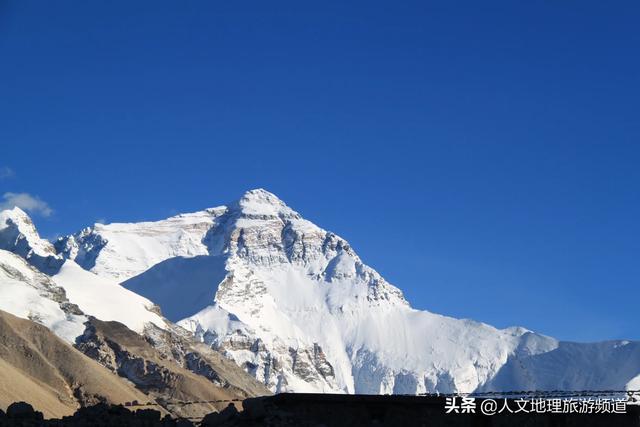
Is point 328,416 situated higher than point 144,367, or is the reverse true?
point 144,367

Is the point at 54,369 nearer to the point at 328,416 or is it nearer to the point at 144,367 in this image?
the point at 144,367

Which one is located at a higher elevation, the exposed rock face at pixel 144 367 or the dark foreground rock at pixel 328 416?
the exposed rock face at pixel 144 367

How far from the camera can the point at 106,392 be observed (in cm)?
14038

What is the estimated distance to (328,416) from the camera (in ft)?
82.2

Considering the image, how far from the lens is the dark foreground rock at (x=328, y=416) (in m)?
22.1

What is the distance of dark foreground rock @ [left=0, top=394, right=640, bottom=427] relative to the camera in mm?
22094

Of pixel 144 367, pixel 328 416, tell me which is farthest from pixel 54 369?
pixel 328 416

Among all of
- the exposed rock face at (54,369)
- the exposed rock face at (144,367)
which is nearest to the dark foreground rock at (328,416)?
the exposed rock face at (54,369)

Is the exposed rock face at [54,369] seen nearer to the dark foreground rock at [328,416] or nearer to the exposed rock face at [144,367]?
the exposed rock face at [144,367]

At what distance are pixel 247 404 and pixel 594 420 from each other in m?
8.40

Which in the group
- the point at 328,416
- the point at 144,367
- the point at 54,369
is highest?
the point at 144,367

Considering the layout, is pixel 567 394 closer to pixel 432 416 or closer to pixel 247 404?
pixel 432 416

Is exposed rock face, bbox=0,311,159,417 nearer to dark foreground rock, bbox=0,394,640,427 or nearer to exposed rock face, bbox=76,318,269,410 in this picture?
exposed rock face, bbox=76,318,269,410

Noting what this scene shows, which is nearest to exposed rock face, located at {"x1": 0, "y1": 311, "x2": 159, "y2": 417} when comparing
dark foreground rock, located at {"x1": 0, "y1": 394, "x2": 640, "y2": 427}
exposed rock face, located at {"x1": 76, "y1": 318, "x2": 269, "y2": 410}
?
exposed rock face, located at {"x1": 76, "y1": 318, "x2": 269, "y2": 410}
